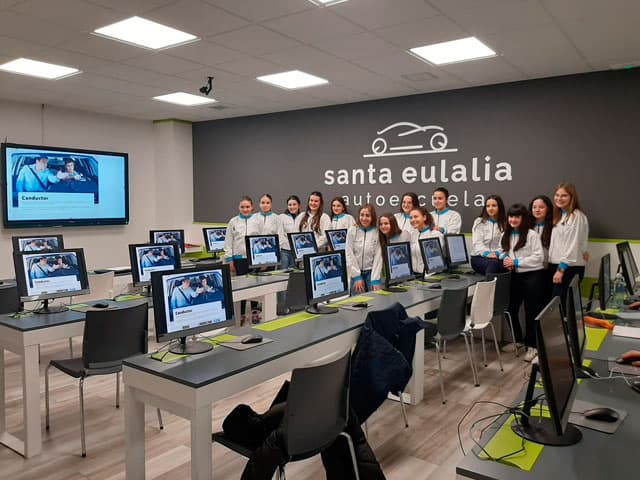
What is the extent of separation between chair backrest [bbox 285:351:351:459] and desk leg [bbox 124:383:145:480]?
0.94 metres

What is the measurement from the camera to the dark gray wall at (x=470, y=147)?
5.61 metres

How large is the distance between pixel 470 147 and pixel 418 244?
5.73ft

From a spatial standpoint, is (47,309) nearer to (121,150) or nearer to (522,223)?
(522,223)

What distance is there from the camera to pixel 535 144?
6.09 m

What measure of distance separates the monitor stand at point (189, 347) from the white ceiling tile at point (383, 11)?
2.61 meters

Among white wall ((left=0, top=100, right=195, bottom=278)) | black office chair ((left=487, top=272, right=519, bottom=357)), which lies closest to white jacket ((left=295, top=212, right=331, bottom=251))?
black office chair ((left=487, top=272, right=519, bottom=357))

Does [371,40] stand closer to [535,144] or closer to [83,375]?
[535,144]

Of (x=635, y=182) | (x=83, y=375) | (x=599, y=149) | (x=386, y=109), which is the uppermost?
(x=386, y=109)

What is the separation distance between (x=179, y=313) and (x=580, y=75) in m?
5.22

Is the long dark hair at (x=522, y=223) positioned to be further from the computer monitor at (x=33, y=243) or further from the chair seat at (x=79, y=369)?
the computer monitor at (x=33, y=243)

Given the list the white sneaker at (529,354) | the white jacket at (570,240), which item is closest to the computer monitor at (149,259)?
the white sneaker at (529,354)

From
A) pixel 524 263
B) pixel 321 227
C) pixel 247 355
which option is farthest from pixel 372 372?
pixel 321 227

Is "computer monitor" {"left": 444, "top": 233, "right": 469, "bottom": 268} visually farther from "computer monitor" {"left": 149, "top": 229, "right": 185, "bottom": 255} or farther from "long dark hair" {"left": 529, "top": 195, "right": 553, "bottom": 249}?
"computer monitor" {"left": 149, "top": 229, "right": 185, "bottom": 255}

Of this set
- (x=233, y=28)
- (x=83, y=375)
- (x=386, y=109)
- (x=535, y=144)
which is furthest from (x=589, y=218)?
(x=83, y=375)
